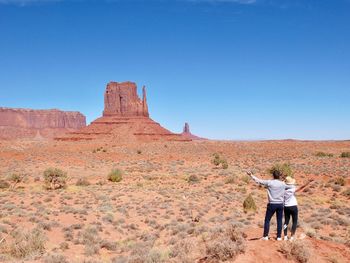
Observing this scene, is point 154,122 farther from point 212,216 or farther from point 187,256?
point 187,256

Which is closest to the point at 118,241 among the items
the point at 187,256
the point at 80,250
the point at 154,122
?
the point at 80,250

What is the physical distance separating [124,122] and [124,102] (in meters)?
18.2

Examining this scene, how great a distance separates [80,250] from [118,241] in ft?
5.72

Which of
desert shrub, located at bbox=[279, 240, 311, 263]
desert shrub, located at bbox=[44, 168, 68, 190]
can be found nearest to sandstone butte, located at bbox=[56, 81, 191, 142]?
desert shrub, located at bbox=[44, 168, 68, 190]

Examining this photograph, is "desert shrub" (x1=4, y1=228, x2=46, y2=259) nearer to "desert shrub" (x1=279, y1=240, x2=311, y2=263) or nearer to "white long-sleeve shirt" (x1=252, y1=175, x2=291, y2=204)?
"white long-sleeve shirt" (x1=252, y1=175, x2=291, y2=204)

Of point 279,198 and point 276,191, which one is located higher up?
point 276,191

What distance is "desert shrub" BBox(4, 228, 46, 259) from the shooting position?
10352 millimetres

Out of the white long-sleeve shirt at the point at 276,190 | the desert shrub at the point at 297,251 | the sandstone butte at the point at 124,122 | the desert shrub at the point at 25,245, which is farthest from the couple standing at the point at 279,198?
the sandstone butte at the point at 124,122

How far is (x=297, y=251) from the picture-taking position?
24.6 ft

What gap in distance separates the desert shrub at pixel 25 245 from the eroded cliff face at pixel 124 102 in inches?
4671

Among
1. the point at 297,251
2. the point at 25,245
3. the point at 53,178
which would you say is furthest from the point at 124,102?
the point at 297,251

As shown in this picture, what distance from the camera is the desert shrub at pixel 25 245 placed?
10.4 m

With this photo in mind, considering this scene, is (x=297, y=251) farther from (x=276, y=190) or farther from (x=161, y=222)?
(x=161, y=222)

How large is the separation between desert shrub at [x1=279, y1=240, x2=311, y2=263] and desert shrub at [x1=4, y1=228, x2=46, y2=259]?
6625 mm
